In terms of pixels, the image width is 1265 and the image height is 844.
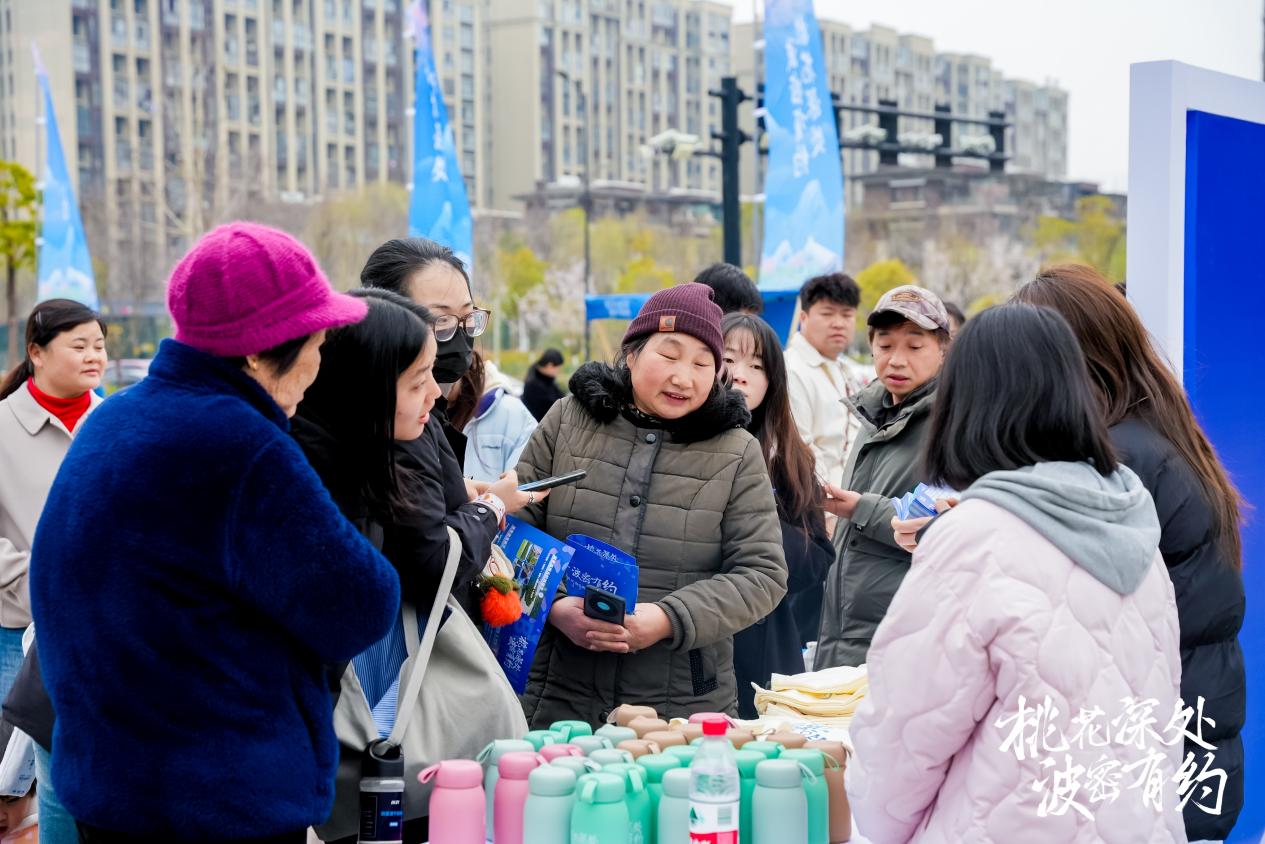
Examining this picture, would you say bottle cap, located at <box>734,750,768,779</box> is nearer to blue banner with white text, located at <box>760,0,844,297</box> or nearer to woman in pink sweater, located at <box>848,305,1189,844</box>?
woman in pink sweater, located at <box>848,305,1189,844</box>

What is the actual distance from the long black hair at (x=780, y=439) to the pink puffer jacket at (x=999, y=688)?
1986mm

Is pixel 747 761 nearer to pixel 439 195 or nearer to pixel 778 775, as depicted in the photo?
pixel 778 775

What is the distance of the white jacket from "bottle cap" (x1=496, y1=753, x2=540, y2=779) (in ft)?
11.6

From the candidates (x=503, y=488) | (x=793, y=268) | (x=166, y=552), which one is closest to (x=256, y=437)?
(x=166, y=552)

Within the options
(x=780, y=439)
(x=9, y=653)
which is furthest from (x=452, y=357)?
(x=9, y=653)

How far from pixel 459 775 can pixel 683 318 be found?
131 centimetres

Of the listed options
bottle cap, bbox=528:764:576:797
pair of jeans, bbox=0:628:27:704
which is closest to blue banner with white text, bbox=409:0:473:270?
pair of jeans, bbox=0:628:27:704

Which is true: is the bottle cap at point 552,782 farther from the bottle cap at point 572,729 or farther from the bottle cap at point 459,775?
the bottle cap at point 572,729

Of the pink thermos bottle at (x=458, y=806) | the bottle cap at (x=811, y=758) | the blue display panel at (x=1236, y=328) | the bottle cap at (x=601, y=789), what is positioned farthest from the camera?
the blue display panel at (x=1236, y=328)

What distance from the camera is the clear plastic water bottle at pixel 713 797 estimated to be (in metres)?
2.13

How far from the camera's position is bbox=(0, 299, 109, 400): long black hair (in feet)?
14.9

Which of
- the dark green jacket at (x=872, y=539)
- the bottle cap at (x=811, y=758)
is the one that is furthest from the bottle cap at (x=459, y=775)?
the dark green jacket at (x=872, y=539)

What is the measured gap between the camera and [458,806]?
2.30m

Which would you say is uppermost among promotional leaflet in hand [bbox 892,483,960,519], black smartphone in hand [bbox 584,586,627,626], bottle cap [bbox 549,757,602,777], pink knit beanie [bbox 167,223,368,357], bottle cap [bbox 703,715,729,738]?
pink knit beanie [bbox 167,223,368,357]
